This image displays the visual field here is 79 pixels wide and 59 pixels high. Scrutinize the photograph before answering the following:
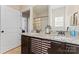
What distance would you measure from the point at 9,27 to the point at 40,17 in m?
0.42

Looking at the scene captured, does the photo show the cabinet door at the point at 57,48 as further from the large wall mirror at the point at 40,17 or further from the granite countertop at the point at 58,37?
the large wall mirror at the point at 40,17

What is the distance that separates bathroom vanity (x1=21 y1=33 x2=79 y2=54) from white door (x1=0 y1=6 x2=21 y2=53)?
0.47 ft

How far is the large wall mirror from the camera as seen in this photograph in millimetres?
1347

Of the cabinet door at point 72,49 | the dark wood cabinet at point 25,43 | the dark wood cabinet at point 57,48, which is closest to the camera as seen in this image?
the cabinet door at point 72,49

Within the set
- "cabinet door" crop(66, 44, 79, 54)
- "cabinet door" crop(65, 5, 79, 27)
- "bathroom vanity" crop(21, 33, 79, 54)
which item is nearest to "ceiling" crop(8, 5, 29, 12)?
"bathroom vanity" crop(21, 33, 79, 54)

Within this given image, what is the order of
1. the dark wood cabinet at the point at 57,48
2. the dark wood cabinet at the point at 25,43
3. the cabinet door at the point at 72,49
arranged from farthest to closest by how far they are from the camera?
the dark wood cabinet at the point at 25,43 < the dark wood cabinet at the point at 57,48 < the cabinet door at the point at 72,49

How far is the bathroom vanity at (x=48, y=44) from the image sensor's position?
48.7 inches

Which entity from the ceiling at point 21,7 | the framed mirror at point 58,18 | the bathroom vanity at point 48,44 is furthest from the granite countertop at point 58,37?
the ceiling at point 21,7

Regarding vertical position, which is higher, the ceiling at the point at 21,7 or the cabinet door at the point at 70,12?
the ceiling at the point at 21,7

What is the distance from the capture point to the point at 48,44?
1438mm

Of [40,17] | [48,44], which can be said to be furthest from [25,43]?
[40,17]

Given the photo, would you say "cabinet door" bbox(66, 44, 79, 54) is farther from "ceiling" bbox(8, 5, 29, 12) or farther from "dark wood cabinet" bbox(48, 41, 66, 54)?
"ceiling" bbox(8, 5, 29, 12)

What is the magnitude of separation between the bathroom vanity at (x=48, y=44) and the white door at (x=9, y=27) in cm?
14

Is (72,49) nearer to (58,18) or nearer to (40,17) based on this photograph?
(58,18)
